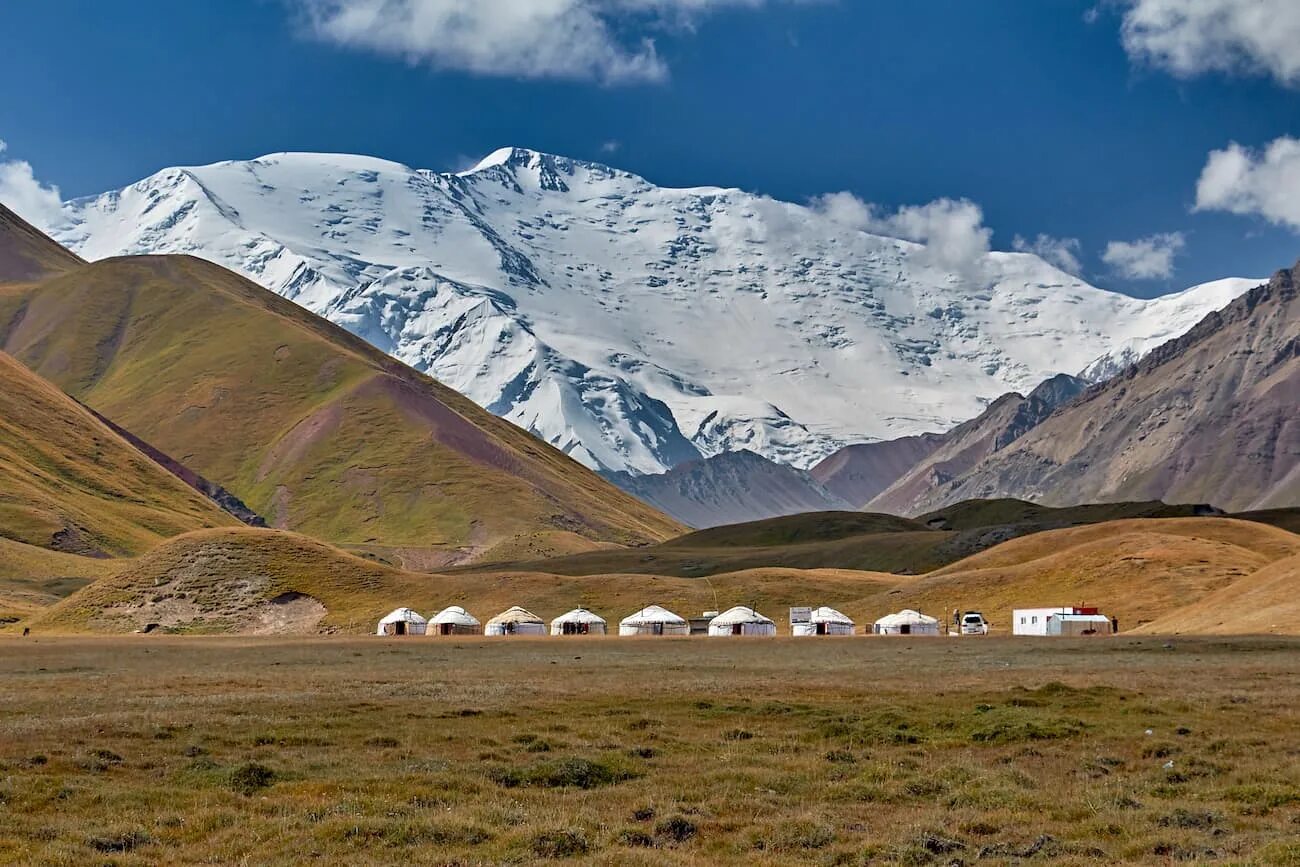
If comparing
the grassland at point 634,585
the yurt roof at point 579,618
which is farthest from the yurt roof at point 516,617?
the grassland at point 634,585

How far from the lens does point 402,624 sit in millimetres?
148000

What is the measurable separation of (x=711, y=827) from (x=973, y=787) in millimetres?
7031

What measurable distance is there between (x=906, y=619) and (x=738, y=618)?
17513 millimetres

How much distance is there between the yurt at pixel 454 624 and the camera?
149 m

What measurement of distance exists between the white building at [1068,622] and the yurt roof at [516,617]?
169 feet

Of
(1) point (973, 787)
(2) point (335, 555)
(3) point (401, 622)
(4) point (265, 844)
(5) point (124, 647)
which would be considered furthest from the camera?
(2) point (335, 555)

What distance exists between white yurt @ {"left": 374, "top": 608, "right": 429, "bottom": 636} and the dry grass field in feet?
263

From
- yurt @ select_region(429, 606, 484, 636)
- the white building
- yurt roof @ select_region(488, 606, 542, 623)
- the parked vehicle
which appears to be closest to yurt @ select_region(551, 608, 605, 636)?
yurt roof @ select_region(488, 606, 542, 623)

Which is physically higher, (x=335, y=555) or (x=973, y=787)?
(x=335, y=555)

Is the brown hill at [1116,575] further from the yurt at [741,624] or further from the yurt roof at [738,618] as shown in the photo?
the yurt roof at [738,618]

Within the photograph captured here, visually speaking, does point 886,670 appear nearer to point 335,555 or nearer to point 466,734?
point 466,734

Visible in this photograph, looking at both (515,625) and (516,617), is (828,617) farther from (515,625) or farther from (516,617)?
(516,617)

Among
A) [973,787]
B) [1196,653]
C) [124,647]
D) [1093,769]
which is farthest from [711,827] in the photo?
[124,647]

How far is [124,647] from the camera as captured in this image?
11362 centimetres
